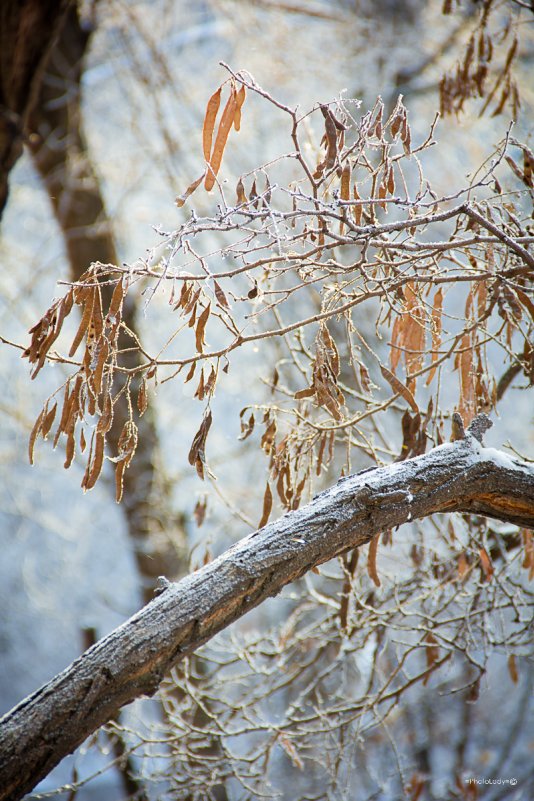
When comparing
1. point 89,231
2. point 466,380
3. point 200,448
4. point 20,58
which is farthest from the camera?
point 89,231

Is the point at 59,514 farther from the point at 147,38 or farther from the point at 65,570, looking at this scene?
the point at 147,38

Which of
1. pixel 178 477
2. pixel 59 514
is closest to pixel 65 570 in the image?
pixel 59 514

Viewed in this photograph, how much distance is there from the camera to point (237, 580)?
4.31 ft

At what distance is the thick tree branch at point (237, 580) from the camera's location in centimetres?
119

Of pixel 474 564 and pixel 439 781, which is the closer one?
pixel 474 564

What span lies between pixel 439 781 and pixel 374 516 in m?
3.39

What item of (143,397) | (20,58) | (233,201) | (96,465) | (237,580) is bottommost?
(237,580)

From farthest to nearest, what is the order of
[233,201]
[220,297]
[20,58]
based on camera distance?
[233,201] < [20,58] < [220,297]

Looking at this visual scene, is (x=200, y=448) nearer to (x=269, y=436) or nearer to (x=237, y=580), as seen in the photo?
(x=237, y=580)

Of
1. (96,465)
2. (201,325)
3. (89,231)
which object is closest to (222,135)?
(201,325)

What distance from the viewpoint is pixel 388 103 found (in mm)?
5207

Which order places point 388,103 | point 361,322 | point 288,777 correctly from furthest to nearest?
point 388,103 → point 288,777 → point 361,322

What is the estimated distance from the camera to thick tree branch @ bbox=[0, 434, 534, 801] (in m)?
1.19

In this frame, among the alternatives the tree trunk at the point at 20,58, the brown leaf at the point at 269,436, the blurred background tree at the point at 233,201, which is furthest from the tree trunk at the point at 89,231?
the brown leaf at the point at 269,436
